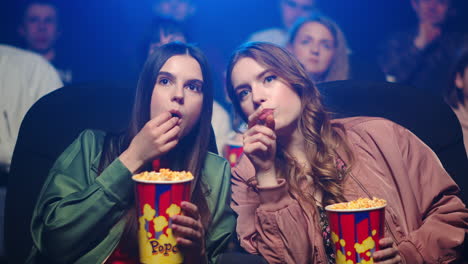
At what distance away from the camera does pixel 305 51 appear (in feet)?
9.58

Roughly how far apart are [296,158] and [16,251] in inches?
36.6

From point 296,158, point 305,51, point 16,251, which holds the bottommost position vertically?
point 16,251

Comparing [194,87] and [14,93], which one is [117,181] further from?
[14,93]

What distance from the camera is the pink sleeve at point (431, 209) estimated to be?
4.21 ft

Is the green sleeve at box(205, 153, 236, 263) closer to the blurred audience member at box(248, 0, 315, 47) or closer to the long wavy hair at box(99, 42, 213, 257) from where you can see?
the long wavy hair at box(99, 42, 213, 257)

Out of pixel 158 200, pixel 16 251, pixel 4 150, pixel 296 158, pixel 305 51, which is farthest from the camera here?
pixel 305 51

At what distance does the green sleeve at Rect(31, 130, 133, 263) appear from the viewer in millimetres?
1148

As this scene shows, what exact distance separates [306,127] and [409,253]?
0.53 m

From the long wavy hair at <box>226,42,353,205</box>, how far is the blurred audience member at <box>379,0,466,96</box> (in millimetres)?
1709

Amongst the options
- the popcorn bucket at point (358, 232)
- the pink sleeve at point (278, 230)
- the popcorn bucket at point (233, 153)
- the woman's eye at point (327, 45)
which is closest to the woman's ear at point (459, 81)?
the woman's eye at point (327, 45)

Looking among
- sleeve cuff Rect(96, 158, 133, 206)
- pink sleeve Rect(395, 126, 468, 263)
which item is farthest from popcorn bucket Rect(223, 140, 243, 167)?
sleeve cuff Rect(96, 158, 133, 206)

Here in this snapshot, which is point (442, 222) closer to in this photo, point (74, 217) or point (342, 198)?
point (342, 198)

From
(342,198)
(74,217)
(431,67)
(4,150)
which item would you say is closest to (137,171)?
(74,217)

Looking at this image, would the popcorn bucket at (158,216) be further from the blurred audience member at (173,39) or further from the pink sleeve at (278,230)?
the blurred audience member at (173,39)
